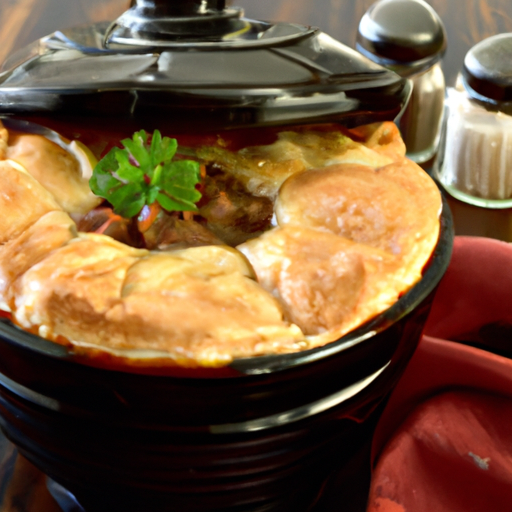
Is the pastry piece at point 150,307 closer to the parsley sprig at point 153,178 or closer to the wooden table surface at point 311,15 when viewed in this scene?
the parsley sprig at point 153,178

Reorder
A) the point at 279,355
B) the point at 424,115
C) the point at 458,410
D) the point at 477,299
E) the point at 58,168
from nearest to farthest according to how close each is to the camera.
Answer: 1. the point at 279,355
2. the point at 58,168
3. the point at 458,410
4. the point at 477,299
5. the point at 424,115

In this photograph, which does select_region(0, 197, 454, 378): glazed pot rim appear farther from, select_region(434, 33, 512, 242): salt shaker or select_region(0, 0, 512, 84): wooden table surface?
select_region(0, 0, 512, 84): wooden table surface

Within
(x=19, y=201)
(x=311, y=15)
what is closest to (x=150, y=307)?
(x=19, y=201)

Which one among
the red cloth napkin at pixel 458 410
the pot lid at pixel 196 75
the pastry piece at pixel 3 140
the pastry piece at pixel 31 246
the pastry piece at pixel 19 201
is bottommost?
the red cloth napkin at pixel 458 410

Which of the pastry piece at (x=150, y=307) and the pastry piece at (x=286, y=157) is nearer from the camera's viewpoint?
the pastry piece at (x=150, y=307)

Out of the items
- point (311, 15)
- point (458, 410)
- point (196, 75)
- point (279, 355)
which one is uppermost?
point (196, 75)

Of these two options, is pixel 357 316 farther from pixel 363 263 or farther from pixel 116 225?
pixel 116 225

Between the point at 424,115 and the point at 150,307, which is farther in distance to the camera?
the point at 424,115

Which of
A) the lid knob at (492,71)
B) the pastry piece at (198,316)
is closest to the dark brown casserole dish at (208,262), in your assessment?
the pastry piece at (198,316)

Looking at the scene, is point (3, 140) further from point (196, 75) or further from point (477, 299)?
point (477, 299)
